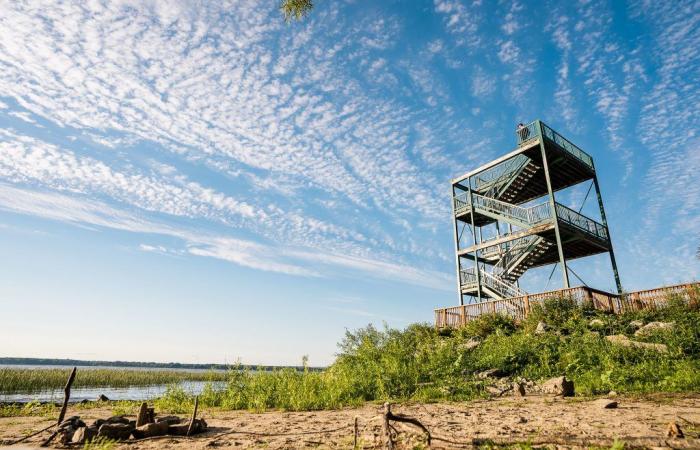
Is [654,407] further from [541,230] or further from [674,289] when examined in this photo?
[541,230]

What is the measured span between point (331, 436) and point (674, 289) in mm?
13637

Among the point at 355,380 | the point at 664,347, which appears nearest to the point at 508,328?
the point at 664,347

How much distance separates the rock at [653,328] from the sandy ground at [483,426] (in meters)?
4.90

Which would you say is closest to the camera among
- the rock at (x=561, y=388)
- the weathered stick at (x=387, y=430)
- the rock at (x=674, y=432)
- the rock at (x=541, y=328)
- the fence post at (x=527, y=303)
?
the weathered stick at (x=387, y=430)

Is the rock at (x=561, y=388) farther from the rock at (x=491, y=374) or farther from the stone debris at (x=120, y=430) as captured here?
the stone debris at (x=120, y=430)

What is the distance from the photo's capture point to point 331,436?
203 inches

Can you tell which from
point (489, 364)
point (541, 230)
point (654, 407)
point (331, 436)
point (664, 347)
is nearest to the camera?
point (331, 436)

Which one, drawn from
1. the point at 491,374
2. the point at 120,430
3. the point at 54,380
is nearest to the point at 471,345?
the point at 491,374

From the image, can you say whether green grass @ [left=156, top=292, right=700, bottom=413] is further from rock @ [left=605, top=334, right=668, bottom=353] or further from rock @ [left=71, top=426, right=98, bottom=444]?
rock @ [left=71, top=426, right=98, bottom=444]

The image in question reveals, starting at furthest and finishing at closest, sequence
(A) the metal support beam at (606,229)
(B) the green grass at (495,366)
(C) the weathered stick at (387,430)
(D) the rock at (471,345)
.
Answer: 1. (A) the metal support beam at (606,229)
2. (D) the rock at (471,345)
3. (B) the green grass at (495,366)
4. (C) the weathered stick at (387,430)

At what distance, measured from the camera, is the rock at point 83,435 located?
5383 millimetres

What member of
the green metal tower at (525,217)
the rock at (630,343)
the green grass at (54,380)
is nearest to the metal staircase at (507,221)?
the green metal tower at (525,217)

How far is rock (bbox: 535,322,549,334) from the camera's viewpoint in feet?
41.4

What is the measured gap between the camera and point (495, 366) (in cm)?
1021
